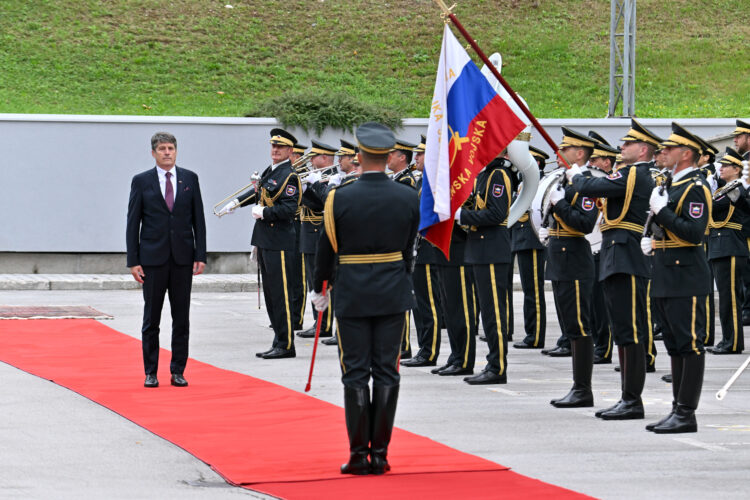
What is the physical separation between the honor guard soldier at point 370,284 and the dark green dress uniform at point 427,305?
4.34 meters

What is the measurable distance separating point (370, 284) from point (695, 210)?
2440mm

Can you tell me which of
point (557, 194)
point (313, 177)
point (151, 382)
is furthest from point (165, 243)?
point (313, 177)

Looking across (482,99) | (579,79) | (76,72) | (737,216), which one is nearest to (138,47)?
(76,72)

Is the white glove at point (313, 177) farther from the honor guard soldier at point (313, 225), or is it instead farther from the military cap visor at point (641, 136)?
the military cap visor at point (641, 136)

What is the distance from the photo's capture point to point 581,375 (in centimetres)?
890

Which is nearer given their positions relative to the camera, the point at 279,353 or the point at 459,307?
the point at 459,307

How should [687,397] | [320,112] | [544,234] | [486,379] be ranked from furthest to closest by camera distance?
[320,112], [544,234], [486,379], [687,397]

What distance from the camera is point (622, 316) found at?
826 centimetres

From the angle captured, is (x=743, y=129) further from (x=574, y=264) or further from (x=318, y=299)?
(x=318, y=299)

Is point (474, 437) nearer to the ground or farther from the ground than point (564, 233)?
nearer to the ground

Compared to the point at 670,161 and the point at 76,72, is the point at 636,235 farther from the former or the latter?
the point at 76,72

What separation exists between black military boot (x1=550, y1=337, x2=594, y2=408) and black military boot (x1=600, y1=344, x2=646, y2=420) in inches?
19.8

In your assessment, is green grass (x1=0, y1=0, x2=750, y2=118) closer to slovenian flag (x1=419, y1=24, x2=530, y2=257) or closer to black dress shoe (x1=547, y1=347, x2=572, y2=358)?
black dress shoe (x1=547, y1=347, x2=572, y2=358)

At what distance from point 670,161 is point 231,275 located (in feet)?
47.9
